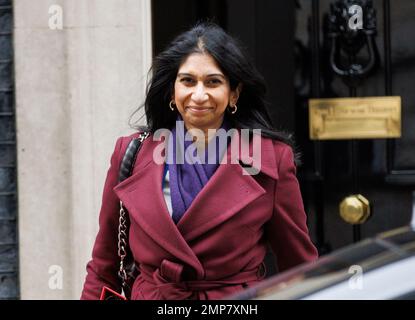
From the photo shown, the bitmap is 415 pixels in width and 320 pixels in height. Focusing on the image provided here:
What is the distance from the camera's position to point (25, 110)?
5664 mm

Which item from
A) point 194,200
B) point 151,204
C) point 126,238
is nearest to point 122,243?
point 126,238

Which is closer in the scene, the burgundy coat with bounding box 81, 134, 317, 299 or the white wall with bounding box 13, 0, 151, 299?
the burgundy coat with bounding box 81, 134, 317, 299

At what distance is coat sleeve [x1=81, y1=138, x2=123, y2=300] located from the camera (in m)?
3.63

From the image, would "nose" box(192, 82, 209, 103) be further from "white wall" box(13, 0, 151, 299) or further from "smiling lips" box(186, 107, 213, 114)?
"white wall" box(13, 0, 151, 299)

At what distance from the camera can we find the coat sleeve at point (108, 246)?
3.63 meters

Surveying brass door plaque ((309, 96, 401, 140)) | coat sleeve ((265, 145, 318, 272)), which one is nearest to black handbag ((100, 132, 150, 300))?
coat sleeve ((265, 145, 318, 272))

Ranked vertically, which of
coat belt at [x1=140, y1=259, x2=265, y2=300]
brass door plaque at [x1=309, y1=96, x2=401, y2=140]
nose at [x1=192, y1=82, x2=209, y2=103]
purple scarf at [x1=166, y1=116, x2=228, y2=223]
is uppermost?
nose at [x1=192, y1=82, x2=209, y2=103]

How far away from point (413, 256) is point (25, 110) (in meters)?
3.53

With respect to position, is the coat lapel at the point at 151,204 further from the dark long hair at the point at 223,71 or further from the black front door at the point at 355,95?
the black front door at the point at 355,95

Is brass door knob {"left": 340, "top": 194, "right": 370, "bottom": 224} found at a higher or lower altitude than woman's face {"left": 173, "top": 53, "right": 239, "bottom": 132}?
lower

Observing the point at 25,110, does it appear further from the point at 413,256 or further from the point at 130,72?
the point at 413,256
